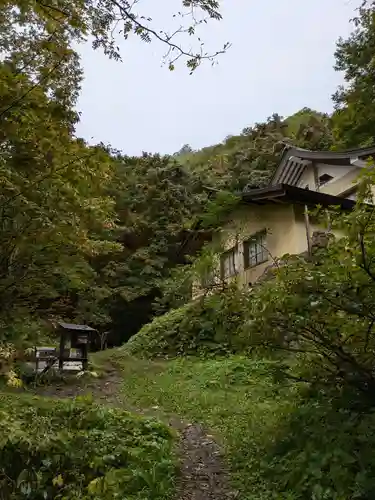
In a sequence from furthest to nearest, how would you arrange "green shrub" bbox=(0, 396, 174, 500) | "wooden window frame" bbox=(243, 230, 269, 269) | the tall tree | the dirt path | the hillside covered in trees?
1. "wooden window frame" bbox=(243, 230, 269, 269)
2. the tall tree
3. the dirt path
4. the hillside covered in trees
5. "green shrub" bbox=(0, 396, 174, 500)

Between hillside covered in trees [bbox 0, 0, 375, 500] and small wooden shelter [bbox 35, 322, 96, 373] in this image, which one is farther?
small wooden shelter [bbox 35, 322, 96, 373]

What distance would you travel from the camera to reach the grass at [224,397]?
579 centimetres

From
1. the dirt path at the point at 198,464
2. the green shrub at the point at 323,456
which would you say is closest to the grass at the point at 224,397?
the dirt path at the point at 198,464

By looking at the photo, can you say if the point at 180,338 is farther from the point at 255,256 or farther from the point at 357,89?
the point at 357,89

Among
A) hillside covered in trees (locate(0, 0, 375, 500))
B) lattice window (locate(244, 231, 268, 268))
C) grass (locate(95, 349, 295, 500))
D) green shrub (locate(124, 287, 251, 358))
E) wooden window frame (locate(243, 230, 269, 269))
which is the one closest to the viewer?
hillside covered in trees (locate(0, 0, 375, 500))

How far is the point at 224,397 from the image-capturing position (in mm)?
9102

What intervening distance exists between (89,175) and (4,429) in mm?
2418

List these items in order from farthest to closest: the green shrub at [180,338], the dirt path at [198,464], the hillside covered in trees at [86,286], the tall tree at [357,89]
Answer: the green shrub at [180,338] < the tall tree at [357,89] < the dirt path at [198,464] < the hillside covered in trees at [86,286]

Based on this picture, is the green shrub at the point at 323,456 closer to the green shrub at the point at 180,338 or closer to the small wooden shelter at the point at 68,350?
the green shrub at the point at 180,338

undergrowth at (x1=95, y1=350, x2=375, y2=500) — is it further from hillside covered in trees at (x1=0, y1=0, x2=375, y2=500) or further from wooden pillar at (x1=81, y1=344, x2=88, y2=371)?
wooden pillar at (x1=81, y1=344, x2=88, y2=371)

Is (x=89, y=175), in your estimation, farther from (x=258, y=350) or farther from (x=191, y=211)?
(x=191, y=211)

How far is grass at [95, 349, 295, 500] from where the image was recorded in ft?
19.0

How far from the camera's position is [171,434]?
6.65 meters

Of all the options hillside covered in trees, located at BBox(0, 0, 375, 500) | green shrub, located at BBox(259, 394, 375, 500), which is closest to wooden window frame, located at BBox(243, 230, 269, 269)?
hillside covered in trees, located at BBox(0, 0, 375, 500)
